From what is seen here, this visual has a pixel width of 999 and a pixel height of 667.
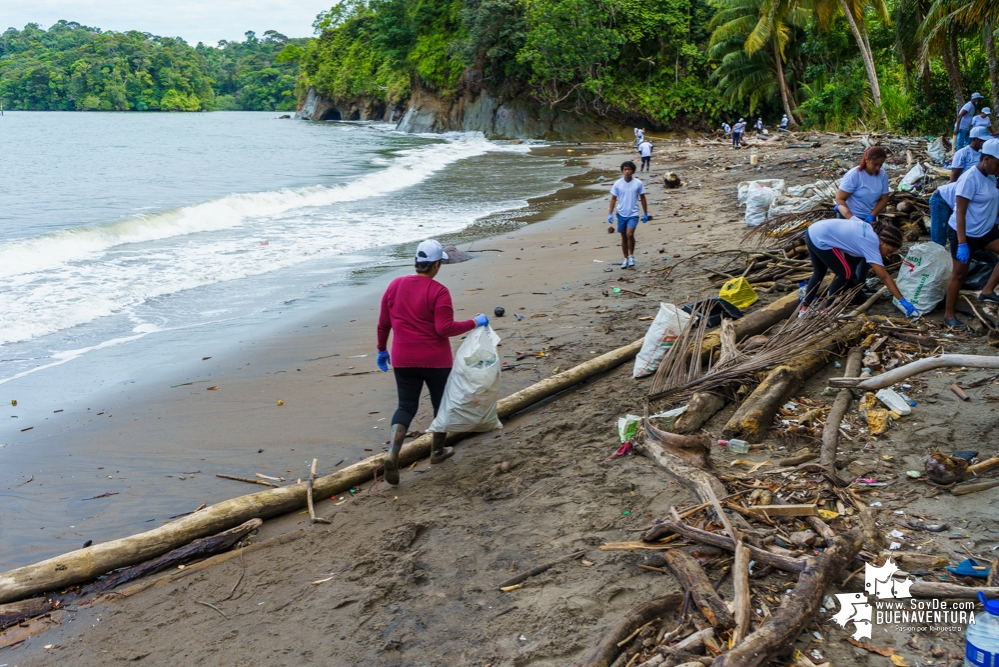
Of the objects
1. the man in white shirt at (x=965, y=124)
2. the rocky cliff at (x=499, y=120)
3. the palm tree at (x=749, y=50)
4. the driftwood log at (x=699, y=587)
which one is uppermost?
the palm tree at (x=749, y=50)

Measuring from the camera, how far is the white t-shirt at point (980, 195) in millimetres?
5672

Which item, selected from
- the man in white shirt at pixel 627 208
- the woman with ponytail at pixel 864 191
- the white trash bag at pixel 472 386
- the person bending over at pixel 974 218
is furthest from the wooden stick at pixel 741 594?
the man in white shirt at pixel 627 208

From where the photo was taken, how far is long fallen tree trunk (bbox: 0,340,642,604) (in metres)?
3.83

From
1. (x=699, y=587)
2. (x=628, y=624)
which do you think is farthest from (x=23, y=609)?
(x=699, y=587)

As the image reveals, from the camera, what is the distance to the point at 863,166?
6.58 metres

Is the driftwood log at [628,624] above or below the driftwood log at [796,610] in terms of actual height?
below

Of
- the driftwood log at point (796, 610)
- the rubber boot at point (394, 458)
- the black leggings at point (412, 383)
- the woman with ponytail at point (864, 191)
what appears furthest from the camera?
the woman with ponytail at point (864, 191)

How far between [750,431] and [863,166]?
11.7 ft

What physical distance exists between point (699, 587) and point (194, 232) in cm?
1462

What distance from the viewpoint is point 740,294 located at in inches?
275

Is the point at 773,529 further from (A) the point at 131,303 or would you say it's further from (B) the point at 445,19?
(B) the point at 445,19

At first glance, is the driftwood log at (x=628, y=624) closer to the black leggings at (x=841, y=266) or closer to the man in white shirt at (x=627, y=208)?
the black leggings at (x=841, y=266)

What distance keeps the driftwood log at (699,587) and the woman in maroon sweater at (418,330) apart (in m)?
2.05

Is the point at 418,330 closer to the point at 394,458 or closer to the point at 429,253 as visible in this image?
the point at 429,253
